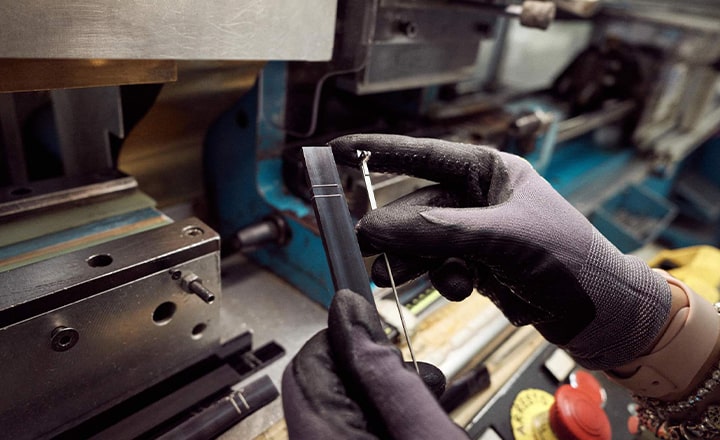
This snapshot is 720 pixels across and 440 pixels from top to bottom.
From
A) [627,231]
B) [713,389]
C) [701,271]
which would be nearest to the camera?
[713,389]

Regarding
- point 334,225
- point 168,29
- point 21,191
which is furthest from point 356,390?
point 21,191

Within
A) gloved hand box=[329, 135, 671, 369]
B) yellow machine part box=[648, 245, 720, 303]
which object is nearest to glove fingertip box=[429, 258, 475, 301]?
gloved hand box=[329, 135, 671, 369]

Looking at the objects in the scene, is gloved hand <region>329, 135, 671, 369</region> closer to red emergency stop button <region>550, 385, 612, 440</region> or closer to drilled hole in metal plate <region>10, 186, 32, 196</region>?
red emergency stop button <region>550, 385, 612, 440</region>

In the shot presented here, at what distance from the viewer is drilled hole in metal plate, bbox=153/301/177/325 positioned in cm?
73

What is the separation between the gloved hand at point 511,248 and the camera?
588mm

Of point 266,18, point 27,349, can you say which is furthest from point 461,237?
point 27,349

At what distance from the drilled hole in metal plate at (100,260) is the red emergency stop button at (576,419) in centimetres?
80

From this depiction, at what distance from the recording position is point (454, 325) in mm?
1078

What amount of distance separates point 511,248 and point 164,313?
0.53 m

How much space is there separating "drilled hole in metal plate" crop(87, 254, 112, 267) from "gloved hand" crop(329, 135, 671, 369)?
1.17 ft

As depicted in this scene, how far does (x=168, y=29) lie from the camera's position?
0.59 meters

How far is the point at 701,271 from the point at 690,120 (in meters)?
1.65

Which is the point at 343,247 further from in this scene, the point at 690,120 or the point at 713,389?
the point at 690,120

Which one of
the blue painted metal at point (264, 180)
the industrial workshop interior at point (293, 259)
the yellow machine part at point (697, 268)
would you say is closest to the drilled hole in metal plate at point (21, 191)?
the industrial workshop interior at point (293, 259)
